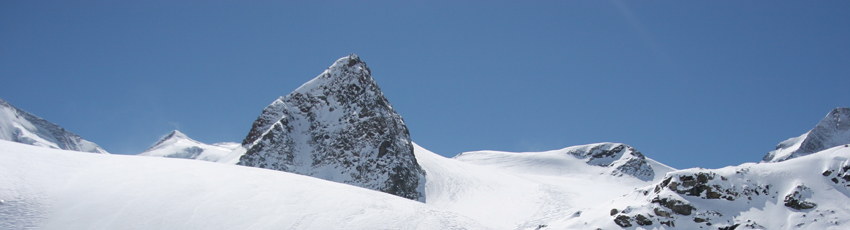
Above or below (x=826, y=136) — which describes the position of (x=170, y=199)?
below

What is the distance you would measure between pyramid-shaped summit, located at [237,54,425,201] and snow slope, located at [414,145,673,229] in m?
4.83

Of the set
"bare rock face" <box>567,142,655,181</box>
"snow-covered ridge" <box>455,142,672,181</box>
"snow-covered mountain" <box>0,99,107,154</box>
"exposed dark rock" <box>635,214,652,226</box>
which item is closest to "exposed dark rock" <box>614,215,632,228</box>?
"exposed dark rock" <box>635,214,652,226</box>

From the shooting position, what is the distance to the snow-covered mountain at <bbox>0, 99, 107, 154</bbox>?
16288 centimetres

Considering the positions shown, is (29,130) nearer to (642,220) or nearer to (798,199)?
(642,220)

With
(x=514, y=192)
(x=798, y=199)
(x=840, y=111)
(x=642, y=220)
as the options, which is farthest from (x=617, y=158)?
(x=642, y=220)

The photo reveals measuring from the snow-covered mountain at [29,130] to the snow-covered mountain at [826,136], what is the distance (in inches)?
9975

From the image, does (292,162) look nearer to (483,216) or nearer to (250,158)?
(250,158)

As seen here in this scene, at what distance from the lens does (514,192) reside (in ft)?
200

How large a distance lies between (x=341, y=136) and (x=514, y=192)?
2803 cm

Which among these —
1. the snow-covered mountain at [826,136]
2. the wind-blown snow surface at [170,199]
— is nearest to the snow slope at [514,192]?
the wind-blown snow surface at [170,199]

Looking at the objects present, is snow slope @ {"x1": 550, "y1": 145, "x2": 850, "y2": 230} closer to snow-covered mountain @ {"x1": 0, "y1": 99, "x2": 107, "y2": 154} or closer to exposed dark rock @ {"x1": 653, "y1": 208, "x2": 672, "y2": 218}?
exposed dark rock @ {"x1": 653, "y1": 208, "x2": 672, "y2": 218}

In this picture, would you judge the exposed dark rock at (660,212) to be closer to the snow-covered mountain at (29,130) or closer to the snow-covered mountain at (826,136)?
the snow-covered mountain at (826,136)

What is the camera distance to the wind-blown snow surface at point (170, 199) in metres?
13.3

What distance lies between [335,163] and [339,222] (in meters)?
48.7
